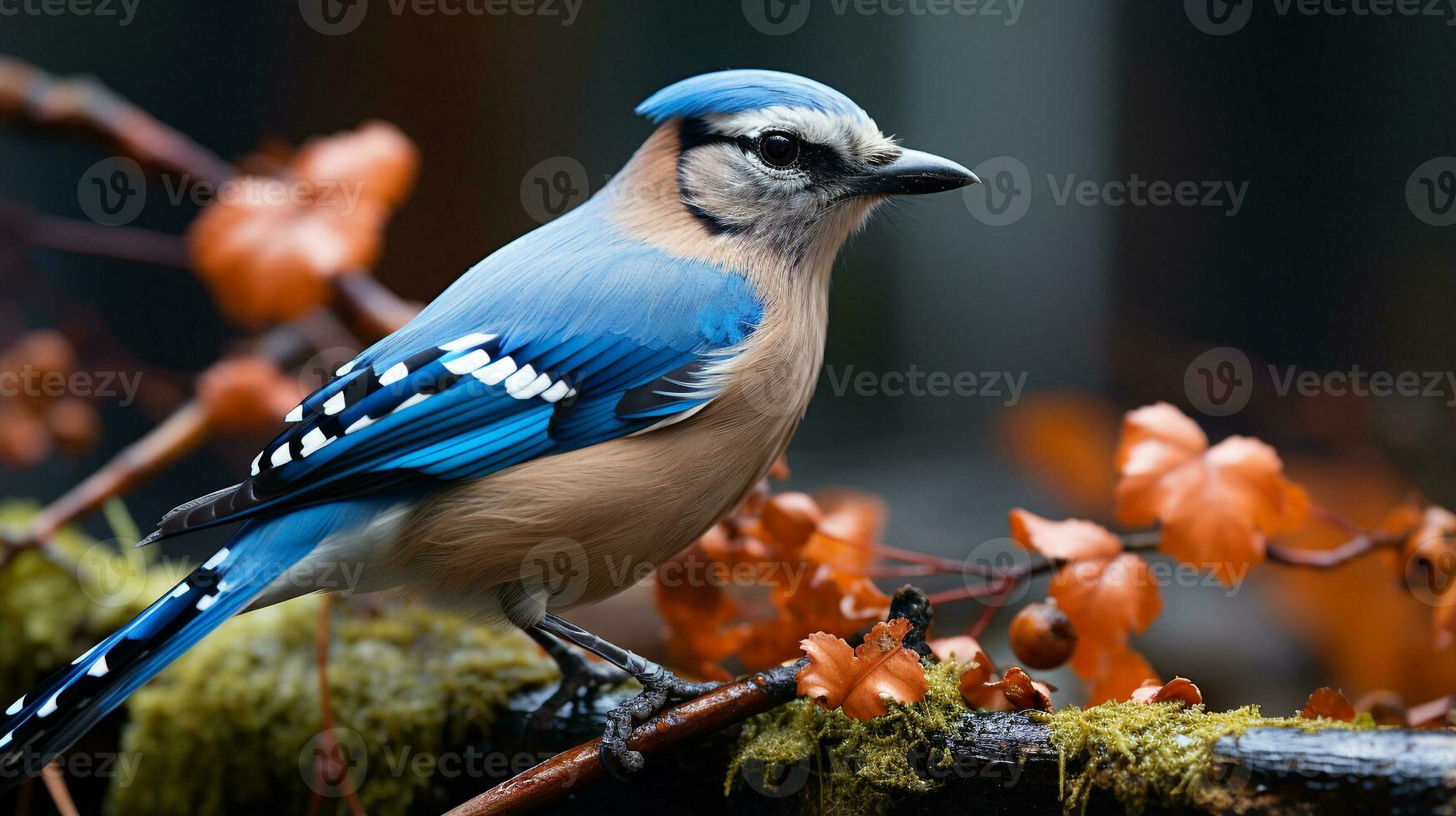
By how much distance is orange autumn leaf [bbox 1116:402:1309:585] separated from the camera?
1928 mm

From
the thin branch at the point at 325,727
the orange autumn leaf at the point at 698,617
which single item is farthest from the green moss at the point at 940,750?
the thin branch at the point at 325,727

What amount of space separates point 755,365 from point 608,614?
1.38 m

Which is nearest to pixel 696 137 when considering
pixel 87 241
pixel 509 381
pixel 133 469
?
pixel 509 381

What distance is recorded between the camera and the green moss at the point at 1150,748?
4.90ft

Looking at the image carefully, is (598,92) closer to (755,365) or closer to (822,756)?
(755,365)

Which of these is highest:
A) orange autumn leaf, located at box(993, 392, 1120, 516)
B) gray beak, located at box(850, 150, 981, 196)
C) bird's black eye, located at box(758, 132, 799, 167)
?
bird's black eye, located at box(758, 132, 799, 167)

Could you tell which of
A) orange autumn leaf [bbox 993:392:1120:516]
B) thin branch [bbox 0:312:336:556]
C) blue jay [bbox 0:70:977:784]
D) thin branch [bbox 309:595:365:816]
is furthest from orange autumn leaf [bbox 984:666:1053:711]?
orange autumn leaf [bbox 993:392:1120:516]

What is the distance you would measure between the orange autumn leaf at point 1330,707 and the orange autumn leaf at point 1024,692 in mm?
348

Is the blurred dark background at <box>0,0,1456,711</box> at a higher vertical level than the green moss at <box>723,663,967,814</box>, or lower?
higher

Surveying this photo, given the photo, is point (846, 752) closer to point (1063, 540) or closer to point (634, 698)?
point (634, 698)

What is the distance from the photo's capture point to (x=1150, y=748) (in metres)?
1.54

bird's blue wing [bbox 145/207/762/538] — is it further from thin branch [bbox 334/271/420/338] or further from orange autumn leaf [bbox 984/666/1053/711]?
thin branch [bbox 334/271/420/338]

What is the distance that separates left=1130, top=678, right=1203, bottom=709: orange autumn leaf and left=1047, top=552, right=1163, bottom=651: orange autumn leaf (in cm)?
20

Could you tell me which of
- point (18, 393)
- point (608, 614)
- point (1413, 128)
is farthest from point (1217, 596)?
point (18, 393)
